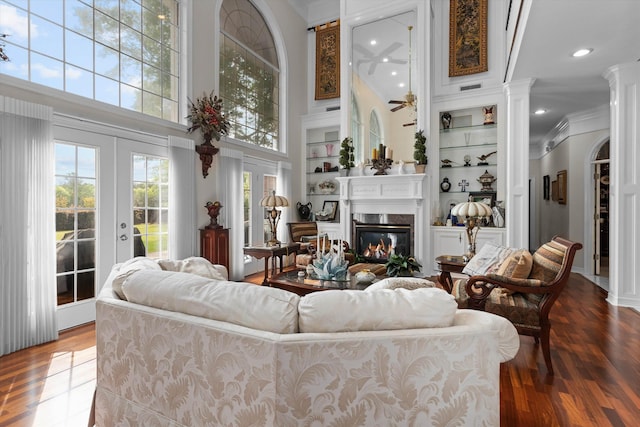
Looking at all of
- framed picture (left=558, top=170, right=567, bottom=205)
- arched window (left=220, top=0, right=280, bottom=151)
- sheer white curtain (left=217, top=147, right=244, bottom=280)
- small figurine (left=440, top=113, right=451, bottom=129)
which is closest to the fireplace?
small figurine (left=440, top=113, right=451, bottom=129)

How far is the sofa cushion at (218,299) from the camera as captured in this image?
4.31 ft

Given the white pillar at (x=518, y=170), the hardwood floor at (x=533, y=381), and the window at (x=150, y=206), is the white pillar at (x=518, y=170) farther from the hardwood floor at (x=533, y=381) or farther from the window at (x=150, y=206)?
the window at (x=150, y=206)

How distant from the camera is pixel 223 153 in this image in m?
5.07

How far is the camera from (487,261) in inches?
125

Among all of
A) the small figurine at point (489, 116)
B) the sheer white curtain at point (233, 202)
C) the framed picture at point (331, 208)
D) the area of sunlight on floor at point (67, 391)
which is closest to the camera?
the area of sunlight on floor at point (67, 391)

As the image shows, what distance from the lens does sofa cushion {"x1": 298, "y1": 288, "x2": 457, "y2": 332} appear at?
1.28m

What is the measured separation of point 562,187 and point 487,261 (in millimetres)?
4670

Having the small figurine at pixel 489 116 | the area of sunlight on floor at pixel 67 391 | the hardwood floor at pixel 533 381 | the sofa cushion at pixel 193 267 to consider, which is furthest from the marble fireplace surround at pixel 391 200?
the area of sunlight on floor at pixel 67 391

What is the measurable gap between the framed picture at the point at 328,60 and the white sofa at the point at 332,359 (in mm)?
6350

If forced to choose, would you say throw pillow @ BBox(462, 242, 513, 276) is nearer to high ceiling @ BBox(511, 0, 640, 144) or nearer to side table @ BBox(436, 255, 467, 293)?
side table @ BBox(436, 255, 467, 293)

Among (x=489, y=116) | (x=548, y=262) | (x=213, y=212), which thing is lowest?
(x=548, y=262)

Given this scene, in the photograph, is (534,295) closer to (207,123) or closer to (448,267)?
(448,267)

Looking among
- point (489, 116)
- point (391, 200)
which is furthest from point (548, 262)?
point (489, 116)

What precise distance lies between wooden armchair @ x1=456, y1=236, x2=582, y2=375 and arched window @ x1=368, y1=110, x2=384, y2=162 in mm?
3934
